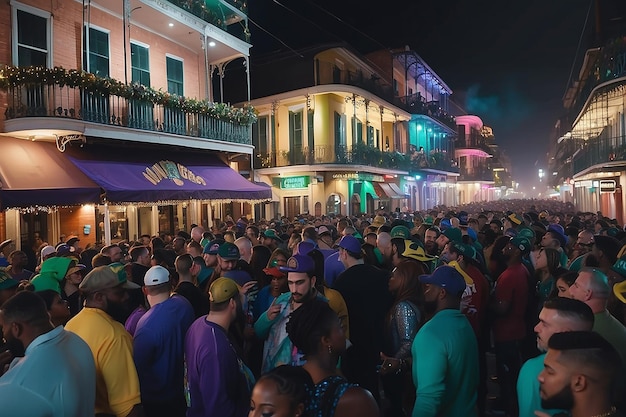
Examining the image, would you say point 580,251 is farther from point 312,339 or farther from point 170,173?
point 170,173

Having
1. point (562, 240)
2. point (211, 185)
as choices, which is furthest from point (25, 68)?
point (562, 240)

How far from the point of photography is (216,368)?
3.26 metres

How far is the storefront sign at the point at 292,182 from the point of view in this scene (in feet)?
80.7

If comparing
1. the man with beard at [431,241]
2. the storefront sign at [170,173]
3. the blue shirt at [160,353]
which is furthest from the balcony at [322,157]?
the blue shirt at [160,353]

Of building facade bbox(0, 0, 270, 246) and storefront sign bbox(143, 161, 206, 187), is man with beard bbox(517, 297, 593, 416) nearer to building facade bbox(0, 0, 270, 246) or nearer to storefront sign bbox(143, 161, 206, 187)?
building facade bbox(0, 0, 270, 246)

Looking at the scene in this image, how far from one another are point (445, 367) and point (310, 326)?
3.45 feet

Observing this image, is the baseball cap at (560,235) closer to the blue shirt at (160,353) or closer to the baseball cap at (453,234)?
the baseball cap at (453,234)

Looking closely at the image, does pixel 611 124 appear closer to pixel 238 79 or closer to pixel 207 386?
pixel 238 79

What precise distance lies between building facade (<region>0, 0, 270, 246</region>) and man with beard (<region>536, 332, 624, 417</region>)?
9974 millimetres

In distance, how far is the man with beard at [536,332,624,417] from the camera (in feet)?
6.72

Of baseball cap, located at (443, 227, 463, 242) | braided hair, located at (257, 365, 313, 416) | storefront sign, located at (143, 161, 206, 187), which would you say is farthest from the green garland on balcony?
braided hair, located at (257, 365, 313, 416)

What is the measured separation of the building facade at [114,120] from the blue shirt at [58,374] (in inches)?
303

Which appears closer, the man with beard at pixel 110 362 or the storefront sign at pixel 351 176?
the man with beard at pixel 110 362

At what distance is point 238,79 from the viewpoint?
87.8ft
